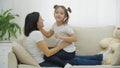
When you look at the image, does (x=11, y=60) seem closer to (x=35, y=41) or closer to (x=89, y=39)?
(x=35, y=41)

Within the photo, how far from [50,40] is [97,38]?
654mm

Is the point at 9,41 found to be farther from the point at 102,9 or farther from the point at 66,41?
the point at 102,9

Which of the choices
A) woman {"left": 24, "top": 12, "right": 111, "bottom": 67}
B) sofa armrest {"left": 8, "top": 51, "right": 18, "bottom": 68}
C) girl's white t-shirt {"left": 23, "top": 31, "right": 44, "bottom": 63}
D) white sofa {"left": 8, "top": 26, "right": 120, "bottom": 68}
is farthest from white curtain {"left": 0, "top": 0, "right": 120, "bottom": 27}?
sofa armrest {"left": 8, "top": 51, "right": 18, "bottom": 68}

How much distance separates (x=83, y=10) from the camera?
12.4 ft

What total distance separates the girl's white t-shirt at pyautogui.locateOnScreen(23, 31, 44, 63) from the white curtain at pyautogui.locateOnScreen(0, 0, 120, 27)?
3.72 ft

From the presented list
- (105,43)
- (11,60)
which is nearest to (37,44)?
(11,60)

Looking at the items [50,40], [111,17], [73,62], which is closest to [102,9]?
[111,17]

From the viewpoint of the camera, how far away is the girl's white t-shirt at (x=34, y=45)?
2600 mm

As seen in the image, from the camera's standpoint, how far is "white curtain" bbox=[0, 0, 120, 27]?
3.78 meters

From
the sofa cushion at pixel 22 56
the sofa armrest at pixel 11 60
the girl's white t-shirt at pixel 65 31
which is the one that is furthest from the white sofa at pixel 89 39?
the sofa armrest at pixel 11 60

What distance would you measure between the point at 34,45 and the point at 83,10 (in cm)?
140

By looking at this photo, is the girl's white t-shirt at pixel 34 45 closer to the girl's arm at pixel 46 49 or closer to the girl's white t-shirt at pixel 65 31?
the girl's arm at pixel 46 49

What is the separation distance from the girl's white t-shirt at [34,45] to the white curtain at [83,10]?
1.13m

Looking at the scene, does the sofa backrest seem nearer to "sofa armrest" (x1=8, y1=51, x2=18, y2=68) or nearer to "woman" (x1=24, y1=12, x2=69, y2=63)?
"woman" (x1=24, y1=12, x2=69, y2=63)
